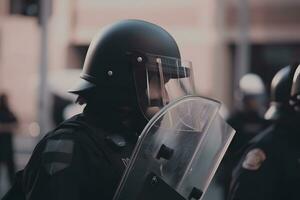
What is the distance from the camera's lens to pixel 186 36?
80.8 feet

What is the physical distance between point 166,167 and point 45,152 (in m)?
0.38

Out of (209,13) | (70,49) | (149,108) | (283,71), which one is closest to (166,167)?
(149,108)

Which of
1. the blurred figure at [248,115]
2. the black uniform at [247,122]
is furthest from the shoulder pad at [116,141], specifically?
the black uniform at [247,122]

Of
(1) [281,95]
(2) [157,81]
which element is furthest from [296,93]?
(2) [157,81]

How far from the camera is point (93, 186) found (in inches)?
105

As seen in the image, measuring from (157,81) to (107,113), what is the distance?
0.20 meters

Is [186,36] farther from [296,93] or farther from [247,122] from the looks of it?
[296,93]

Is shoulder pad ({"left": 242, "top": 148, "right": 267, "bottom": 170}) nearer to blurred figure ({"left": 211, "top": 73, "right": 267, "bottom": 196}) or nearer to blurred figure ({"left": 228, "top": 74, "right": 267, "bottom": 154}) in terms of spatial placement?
blurred figure ({"left": 211, "top": 73, "right": 267, "bottom": 196})

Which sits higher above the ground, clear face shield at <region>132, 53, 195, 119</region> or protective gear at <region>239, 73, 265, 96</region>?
clear face shield at <region>132, 53, 195, 119</region>

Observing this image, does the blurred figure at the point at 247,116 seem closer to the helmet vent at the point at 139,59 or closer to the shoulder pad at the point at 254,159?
the shoulder pad at the point at 254,159

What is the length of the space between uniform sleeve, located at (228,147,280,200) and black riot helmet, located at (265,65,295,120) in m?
0.28

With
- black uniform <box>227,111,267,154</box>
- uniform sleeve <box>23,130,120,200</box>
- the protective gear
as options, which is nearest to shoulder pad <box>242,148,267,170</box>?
uniform sleeve <box>23,130,120,200</box>

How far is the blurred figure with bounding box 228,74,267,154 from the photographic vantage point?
26.3ft

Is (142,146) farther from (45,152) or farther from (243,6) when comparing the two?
(243,6)
